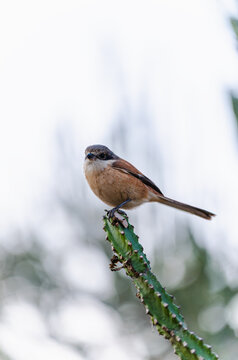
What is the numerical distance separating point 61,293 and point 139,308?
442 mm

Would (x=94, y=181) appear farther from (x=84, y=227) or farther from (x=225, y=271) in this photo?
(x=225, y=271)

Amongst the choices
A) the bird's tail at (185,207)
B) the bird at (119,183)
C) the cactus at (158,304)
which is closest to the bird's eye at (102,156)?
the bird at (119,183)

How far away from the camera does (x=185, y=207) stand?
3.07 metres

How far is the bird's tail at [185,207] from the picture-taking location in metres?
2.91

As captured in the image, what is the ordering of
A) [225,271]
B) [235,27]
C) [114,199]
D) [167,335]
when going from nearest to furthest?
1. [167,335]
2. [235,27]
3. [225,271]
4. [114,199]

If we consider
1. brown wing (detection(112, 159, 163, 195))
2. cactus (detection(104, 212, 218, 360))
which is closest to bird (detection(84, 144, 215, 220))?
brown wing (detection(112, 159, 163, 195))

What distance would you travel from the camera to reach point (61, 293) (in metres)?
2.90

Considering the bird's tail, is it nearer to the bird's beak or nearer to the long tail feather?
the long tail feather

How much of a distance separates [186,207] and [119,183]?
16.5 inches

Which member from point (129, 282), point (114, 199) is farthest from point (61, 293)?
point (114, 199)

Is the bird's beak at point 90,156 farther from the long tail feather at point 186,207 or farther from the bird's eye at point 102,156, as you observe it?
the long tail feather at point 186,207

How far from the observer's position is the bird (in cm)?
298

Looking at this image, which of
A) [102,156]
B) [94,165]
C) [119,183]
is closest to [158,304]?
[119,183]

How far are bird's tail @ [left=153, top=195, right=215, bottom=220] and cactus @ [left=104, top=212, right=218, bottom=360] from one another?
1105 mm
